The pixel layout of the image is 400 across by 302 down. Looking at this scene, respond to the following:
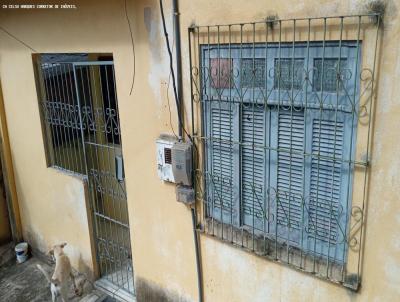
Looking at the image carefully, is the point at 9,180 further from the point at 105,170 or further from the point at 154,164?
the point at 154,164

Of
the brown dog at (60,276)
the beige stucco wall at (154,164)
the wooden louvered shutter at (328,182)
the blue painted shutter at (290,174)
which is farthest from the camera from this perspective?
the brown dog at (60,276)

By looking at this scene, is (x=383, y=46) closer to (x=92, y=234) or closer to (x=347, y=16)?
(x=347, y=16)

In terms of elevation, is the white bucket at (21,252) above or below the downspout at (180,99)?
below

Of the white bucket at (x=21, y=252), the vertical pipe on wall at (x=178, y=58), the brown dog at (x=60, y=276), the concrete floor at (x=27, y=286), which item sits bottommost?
the concrete floor at (x=27, y=286)

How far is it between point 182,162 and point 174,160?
9 centimetres

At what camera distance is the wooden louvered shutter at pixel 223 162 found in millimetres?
3170

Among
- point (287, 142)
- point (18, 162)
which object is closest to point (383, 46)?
point (287, 142)

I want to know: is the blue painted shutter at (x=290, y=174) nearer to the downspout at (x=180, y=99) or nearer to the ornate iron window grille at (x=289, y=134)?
the ornate iron window grille at (x=289, y=134)

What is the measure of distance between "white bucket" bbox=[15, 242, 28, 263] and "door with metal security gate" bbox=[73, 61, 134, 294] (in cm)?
167

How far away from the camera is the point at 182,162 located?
11.2 feet

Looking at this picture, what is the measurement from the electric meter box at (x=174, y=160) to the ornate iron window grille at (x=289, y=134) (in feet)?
0.34

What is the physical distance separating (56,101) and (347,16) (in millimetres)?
3818

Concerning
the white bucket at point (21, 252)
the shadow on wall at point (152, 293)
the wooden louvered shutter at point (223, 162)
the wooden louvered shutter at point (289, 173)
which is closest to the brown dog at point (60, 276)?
the shadow on wall at point (152, 293)

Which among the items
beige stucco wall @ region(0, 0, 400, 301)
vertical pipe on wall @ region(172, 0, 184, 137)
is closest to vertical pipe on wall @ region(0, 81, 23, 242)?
beige stucco wall @ region(0, 0, 400, 301)
